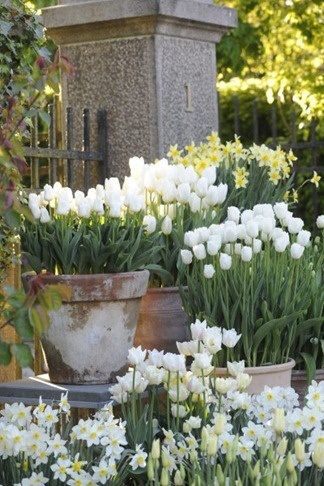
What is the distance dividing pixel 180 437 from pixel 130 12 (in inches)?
104

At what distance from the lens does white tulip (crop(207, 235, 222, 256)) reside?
3836 mm

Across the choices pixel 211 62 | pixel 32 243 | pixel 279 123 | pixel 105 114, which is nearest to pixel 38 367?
pixel 32 243

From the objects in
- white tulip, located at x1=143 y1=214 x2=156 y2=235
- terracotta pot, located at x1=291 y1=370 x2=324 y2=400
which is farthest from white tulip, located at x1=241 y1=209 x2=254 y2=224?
terracotta pot, located at x1=291 y1=370 x2=324 y2=400

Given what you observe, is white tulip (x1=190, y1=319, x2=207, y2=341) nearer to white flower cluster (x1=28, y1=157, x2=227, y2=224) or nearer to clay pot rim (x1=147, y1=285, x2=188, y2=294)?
white flower cluster (x1=28, y1=157, x2=227, y2=224)

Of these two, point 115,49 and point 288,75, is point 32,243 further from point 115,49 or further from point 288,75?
point 288,75

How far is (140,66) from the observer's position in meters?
5.33

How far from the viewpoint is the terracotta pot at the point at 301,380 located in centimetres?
418

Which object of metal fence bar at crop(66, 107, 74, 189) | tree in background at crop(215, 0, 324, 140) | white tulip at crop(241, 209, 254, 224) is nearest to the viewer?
white tulip at crop(241, 209, 254, 224)

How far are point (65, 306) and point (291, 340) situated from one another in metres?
0.82

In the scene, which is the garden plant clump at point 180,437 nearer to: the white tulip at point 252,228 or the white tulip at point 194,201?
the white tulip at point 252,228

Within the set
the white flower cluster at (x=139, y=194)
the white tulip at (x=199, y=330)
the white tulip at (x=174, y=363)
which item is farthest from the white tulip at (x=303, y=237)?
the white tulip at (x=174, y=363)

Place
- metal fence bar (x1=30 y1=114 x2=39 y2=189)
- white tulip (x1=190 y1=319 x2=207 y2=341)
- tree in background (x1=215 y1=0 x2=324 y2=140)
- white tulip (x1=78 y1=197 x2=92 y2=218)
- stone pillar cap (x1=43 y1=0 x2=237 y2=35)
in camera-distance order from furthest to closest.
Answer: tree in background (x1=215 y1=0 x2=324 y2=140) → stone pillar cap (x1=43 y1=0 x2=237 y2=35) → metal fence bar (x1=30 y1=114 x2=39 y2=189) → white tulip (x1=78 y1=197 x2=92 y2=218) → white tulip (x1=190 y1=319 x2=207 y2=341)

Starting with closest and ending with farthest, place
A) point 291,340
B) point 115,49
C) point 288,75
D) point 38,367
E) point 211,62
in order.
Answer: point 291,340 → point 38,367 → point 115,49 → point 211,62 → point 288,75

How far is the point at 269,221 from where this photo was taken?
13.0 feet
